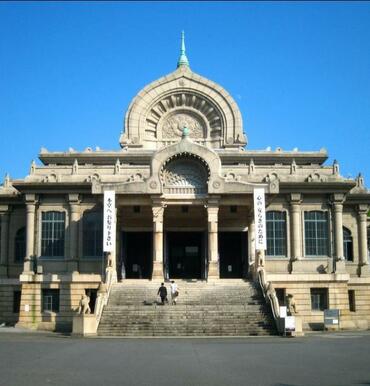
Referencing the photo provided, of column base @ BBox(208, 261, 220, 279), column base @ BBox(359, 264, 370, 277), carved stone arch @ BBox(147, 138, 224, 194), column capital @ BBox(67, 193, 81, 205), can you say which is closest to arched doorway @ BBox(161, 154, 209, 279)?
carved stone arch @ BBox(147, 138, 224, 194)

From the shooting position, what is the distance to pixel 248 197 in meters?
44.2

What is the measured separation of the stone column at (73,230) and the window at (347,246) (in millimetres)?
20401

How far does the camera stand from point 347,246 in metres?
51.8

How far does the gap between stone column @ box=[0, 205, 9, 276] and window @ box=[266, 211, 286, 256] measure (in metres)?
19.6

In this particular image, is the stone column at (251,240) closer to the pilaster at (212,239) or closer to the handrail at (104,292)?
the pilaster at (212,239)

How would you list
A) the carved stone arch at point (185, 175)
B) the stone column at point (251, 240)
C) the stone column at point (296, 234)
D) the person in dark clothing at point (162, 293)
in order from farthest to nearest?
the stone column at point (296, 234) → the stone column at point (251, 240) → the carved stone arch at point (185, 175) → the person in dark clothing at point (162, 293)

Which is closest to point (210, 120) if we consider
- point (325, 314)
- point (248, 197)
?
point (248, 197)

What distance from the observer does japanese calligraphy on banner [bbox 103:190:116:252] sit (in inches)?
1668

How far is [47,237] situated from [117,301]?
448 inches

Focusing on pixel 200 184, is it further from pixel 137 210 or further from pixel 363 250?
pixel 363 250

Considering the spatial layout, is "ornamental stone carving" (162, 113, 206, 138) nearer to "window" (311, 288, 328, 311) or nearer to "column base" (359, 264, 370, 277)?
"column base" (359, 264, 370, 277)

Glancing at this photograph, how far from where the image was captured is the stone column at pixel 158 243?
42719 millimetres

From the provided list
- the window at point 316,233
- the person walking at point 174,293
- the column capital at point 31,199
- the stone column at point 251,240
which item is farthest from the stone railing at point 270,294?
the column capital at point 31,199

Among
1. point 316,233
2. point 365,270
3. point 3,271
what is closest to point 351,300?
point 365,270
